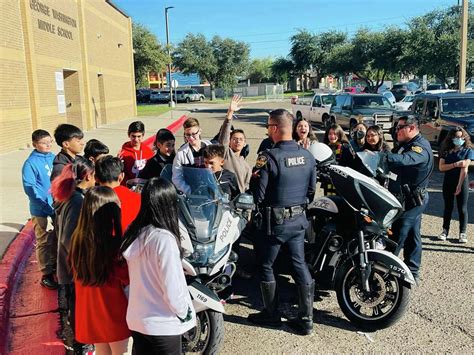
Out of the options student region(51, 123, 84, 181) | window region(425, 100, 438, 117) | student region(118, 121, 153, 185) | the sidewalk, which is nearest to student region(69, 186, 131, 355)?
the sidewalk

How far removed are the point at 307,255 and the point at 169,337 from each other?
2.32 meters

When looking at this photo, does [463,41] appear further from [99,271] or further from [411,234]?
[99,271]

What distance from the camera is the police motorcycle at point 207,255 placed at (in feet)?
11.4

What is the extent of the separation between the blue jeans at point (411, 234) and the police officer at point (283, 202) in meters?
1.43

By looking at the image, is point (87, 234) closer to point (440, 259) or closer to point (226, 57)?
point (440, 259)

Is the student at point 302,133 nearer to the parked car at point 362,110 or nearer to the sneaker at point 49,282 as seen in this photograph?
the sneaker at point 49,282

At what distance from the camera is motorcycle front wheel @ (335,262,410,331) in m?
4.16

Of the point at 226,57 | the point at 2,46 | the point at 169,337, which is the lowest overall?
the point at 169,337

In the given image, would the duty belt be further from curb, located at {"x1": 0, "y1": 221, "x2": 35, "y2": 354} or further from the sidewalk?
curb, located at {"x1": 0, "y1": 221, "x2": 35, "y2": 354}

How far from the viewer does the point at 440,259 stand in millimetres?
6059

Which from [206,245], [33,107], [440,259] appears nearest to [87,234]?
[206,245]

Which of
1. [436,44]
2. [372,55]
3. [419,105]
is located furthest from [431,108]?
[372,55]

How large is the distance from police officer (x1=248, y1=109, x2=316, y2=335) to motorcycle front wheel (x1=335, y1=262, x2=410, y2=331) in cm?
36

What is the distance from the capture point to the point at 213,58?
227 feet
